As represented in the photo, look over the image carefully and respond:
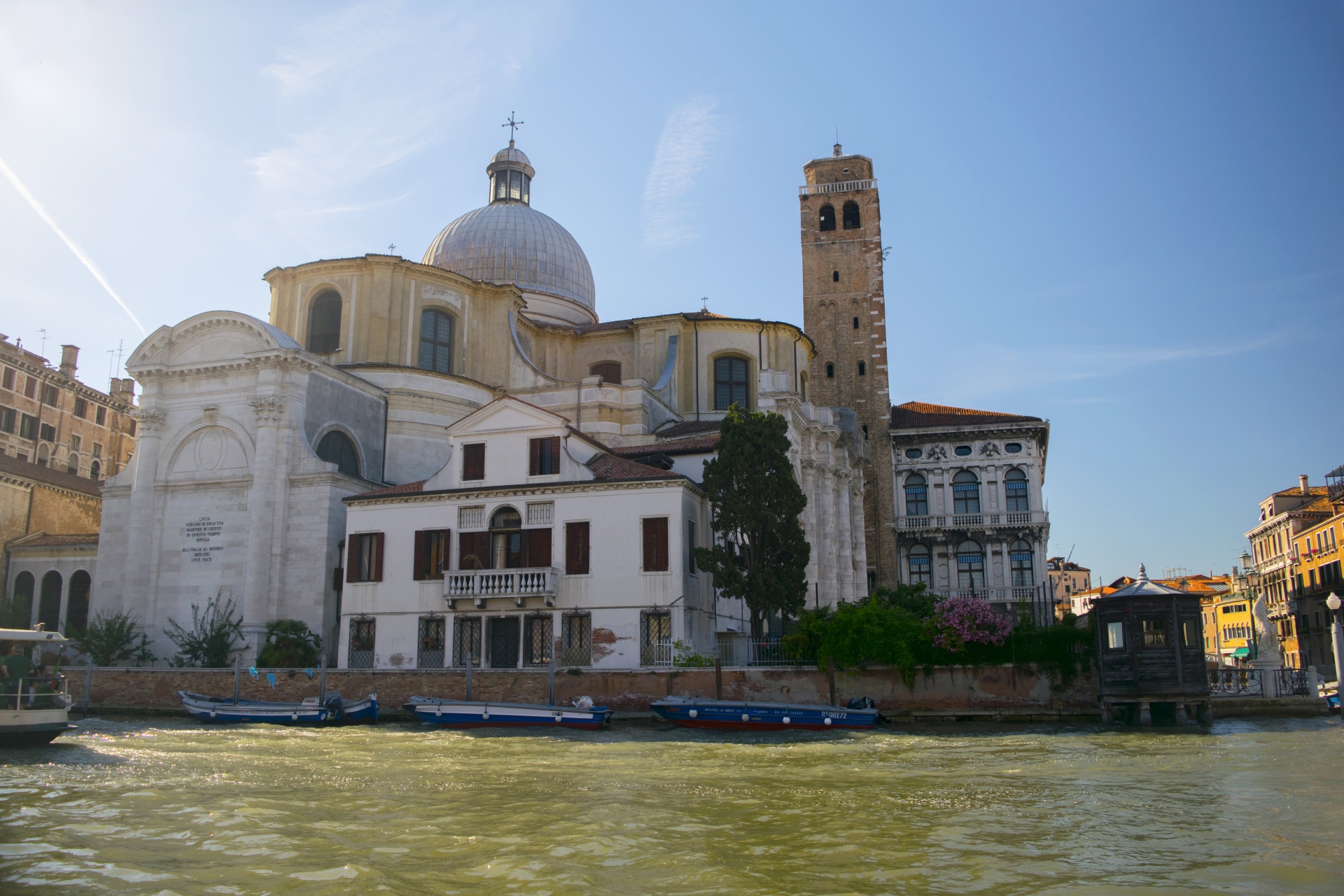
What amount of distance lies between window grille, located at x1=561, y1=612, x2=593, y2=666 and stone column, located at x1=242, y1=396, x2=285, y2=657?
1007cm

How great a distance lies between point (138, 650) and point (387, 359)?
12220 mm

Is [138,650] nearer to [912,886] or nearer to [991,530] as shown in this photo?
[912,886]

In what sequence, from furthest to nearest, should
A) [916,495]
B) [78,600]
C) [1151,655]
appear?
[916,495] → [78,600] → [1151,655]

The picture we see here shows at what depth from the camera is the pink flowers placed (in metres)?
24.3

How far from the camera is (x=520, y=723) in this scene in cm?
2334

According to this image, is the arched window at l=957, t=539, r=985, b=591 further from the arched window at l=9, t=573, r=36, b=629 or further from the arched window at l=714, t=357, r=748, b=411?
the arched window at l=9, t=573, r=36, b=629

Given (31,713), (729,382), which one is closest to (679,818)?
(31,713)

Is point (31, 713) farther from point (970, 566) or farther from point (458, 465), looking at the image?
point (970, 566)

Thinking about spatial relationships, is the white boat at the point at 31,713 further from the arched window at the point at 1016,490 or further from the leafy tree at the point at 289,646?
the arched window at the point at 1016,490

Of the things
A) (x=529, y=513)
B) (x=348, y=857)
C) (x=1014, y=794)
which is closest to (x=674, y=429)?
(x=529, y=513)

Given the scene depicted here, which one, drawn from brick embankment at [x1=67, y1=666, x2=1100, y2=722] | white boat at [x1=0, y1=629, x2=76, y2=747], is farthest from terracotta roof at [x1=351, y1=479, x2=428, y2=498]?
white boat at [x1=0, y1=629, x2=76, y2=747]

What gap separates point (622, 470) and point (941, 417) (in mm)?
25558

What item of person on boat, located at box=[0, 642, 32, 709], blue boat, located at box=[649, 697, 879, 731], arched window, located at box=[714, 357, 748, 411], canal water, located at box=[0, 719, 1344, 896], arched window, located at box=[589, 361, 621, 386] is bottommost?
canal water, located at box=[0, 719, 1344, 896]

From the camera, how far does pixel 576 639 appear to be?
27312mm
